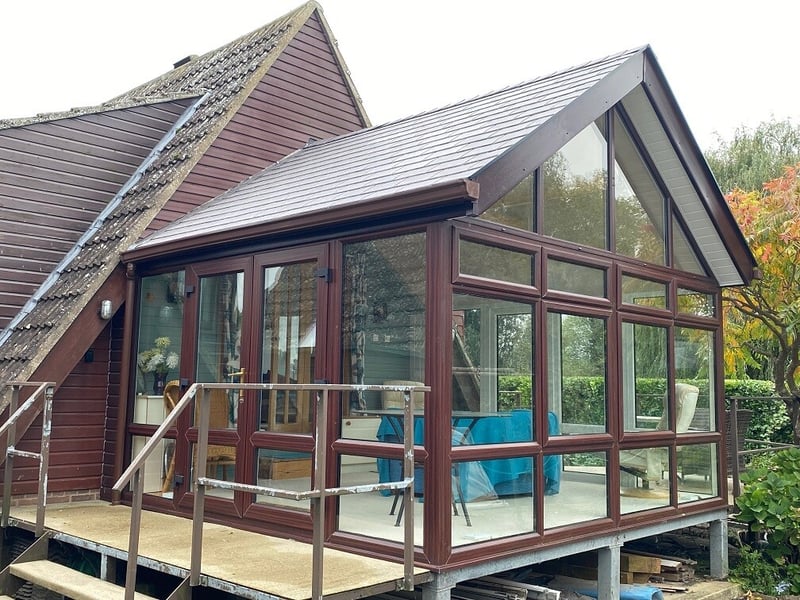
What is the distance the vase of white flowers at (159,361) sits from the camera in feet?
22.7

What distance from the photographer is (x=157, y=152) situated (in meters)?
8.66

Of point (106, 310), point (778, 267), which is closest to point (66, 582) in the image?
point (106, 310)

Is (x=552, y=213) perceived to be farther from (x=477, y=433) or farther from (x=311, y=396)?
(x=311, y=396)

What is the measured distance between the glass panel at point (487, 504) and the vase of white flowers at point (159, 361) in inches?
121

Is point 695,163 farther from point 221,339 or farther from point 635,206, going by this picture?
point 221,339

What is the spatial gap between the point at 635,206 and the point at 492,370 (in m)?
2.50

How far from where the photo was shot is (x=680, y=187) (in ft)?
23.5

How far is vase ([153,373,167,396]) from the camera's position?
22.9ft

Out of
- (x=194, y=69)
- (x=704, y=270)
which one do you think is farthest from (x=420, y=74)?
(x=704, y=270)

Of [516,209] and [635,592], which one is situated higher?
[516,209]

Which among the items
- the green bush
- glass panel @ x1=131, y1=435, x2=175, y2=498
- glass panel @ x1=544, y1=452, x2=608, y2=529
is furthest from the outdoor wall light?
the green bush

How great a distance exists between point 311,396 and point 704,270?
4.34 metres

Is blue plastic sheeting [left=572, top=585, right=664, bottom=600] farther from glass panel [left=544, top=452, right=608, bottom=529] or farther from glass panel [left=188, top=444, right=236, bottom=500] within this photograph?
glass panel [left=188, top=444, right=236, bottom=500]

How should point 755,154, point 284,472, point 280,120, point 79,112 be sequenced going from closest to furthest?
point 284,472, point 79,112, point 280,120, point 755,154
